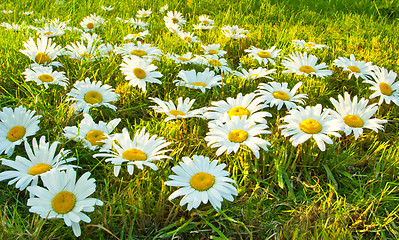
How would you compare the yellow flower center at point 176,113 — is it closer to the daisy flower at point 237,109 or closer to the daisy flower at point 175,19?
the daisy flower at point 237,109

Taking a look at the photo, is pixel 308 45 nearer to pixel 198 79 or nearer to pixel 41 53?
pixel 198 79

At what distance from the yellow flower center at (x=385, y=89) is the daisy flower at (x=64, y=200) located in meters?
2.03

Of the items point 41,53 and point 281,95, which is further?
point 41,53

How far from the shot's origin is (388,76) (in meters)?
2.28

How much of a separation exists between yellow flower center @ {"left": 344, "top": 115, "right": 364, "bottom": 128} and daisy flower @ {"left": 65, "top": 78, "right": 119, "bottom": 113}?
1453 millimetres

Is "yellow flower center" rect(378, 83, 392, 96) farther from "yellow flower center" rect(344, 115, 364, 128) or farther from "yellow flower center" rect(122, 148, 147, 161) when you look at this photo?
"yellow flower center" rect(122, 148, 147, 161)

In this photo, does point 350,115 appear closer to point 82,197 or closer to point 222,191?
point 222,191

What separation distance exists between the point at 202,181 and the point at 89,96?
108 centimetres

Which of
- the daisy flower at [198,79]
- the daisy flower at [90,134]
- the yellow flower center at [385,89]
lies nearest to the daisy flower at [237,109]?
the daisy flower at [198,79]

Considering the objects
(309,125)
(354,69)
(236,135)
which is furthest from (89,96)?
(354,69)

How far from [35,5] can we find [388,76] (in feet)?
15.2

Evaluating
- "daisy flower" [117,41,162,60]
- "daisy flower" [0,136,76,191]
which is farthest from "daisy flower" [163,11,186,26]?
"daisy flower" [0,136,76,191]

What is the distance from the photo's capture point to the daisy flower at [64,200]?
4.04 ft

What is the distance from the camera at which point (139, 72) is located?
7.55 ft
